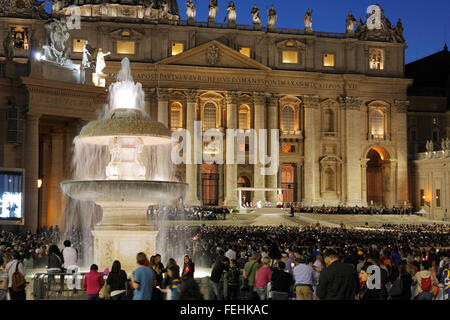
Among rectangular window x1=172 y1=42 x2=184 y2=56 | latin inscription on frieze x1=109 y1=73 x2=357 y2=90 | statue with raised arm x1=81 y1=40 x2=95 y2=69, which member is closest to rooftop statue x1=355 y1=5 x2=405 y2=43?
latin inscription on frieze x1=109 y1=73 x2=357 y2=90

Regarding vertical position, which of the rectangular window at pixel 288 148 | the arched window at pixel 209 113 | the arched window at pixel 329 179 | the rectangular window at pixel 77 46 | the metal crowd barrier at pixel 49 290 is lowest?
the metal crowd barrier at pixel 49 290

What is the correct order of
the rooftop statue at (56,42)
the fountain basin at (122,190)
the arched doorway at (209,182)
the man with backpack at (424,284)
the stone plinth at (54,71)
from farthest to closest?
the arched doorway at (209,182) < the stone plinth at (54,71) < the rooftop statue at (56,42) < the fountain basin at (122,190) < the man with backpack at (424,284)

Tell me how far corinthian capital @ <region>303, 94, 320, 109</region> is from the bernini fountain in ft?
178

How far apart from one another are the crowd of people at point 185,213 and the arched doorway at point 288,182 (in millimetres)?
16092

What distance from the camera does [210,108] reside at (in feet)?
249

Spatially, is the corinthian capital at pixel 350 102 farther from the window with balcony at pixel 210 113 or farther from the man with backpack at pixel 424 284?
the man with backpack at pixel 424 284

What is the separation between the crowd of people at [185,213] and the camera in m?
57.2

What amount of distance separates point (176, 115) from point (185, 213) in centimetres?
1819

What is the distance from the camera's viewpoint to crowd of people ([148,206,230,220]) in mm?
57250

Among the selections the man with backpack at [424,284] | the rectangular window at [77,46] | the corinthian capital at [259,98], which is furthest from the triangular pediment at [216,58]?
the man with backpack at [424,284]

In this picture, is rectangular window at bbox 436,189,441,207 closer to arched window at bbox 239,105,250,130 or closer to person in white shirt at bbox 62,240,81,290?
arched window at bbox 239,105,250,130

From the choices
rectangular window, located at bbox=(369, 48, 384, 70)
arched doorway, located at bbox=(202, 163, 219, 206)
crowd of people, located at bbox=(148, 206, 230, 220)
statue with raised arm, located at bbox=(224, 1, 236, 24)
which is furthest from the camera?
rectangular window, located at bbox=(369, 48, 384, 70)

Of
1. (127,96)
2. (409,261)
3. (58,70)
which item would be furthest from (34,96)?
(409,261)

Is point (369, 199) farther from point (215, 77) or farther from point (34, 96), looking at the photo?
point (34, 96)
